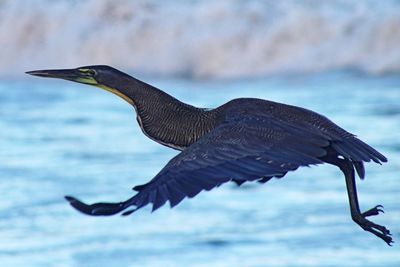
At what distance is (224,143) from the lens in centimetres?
578

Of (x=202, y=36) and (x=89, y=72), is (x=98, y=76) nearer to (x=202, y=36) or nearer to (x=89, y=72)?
(x=89, y=72)

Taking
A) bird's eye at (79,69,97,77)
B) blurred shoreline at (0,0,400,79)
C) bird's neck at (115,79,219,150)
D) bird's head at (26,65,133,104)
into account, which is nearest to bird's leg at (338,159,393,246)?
bird's neck at (115,79,219,150)

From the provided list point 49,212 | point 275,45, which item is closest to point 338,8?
point 275,45

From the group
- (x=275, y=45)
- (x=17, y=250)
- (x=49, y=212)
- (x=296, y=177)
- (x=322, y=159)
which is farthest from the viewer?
(x=275, y=45)

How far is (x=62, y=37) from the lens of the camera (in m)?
16.0

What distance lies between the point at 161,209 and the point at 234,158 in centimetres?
340

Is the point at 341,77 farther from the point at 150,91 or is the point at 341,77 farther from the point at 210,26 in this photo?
the point at 150,91

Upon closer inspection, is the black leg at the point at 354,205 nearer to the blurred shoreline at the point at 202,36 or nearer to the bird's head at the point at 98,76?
the bird's head at the point at 98,76

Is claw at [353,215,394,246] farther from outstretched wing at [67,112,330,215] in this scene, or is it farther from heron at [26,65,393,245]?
outstretched wing at [67,112,330,215]

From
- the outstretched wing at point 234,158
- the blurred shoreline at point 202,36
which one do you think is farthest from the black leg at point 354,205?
the blurred shoreline at point 202,36

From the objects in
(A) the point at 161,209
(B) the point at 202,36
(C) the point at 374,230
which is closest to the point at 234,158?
(C) the point at 374,230

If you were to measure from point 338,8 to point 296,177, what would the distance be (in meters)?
6.10

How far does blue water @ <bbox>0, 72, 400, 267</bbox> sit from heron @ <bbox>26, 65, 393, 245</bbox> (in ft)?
5.56

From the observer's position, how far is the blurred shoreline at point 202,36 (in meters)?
15.3
